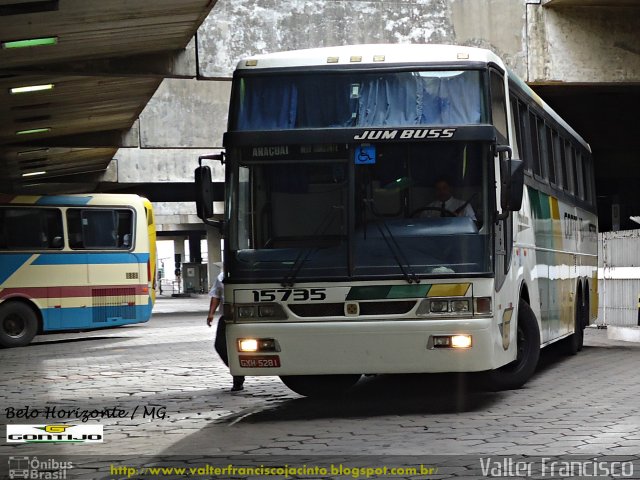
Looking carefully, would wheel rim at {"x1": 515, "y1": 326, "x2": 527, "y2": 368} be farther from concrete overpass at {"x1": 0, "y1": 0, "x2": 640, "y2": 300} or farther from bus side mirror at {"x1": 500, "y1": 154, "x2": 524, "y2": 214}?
concrete overpass at {"x1": 0, "y1": 0, "x2": 640, "y2": 300}

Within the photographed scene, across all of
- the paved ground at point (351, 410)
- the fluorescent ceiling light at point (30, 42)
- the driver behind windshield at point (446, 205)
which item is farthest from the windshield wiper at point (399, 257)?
the fluorescent ceiling light at point (30, 42)

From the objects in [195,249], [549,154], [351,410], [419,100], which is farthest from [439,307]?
[195,249]

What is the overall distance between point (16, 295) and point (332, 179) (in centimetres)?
1653

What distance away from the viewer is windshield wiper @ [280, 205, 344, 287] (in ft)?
34.0

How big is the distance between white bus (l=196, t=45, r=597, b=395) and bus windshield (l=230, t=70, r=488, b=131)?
0.04ft

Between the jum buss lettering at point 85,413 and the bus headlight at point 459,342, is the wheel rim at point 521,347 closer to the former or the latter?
the bus headlight at point 459,342

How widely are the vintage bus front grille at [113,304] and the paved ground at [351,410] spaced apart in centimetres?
791

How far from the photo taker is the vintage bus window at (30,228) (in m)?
25.7

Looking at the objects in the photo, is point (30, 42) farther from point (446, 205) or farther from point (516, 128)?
point (446, 205)

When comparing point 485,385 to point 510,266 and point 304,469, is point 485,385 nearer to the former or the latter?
point 510,266

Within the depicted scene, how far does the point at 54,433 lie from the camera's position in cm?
1027

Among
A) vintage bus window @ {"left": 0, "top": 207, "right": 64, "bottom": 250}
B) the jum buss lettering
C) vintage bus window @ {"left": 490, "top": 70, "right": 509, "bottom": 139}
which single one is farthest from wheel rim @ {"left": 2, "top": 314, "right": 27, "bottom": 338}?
vintage bus window @ {"left": 490, "top": 70, "right": 509, "bottom": 139}

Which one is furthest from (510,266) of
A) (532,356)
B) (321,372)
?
(321,372)

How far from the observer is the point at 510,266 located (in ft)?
37.5
